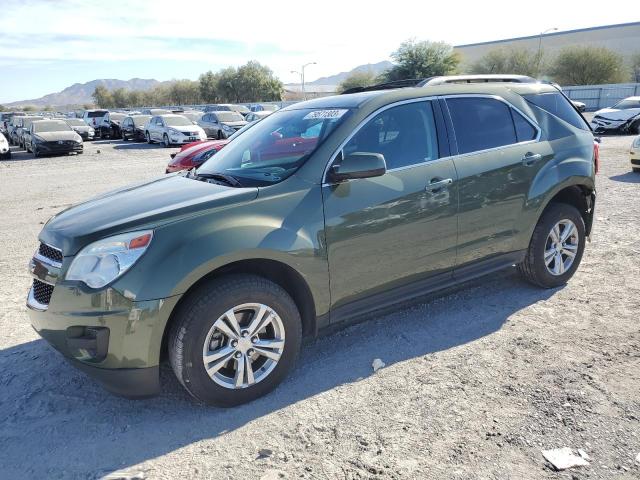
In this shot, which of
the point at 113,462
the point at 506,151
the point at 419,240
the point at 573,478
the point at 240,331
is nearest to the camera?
the point at 573,478

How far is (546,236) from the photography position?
4566mm

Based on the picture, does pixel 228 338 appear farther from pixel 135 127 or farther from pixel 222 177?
pixel 135 127

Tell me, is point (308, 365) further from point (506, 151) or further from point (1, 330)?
point (1, 330)

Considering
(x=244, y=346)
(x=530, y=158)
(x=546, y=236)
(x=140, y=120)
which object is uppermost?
(x=140, y=120)

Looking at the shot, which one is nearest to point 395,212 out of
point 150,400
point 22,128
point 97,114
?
point 150,400

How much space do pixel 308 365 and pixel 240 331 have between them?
2.53 feet

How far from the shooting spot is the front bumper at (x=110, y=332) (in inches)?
110

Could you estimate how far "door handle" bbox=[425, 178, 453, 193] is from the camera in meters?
3.76

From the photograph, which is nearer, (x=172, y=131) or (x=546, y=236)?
(x=546, y=236)

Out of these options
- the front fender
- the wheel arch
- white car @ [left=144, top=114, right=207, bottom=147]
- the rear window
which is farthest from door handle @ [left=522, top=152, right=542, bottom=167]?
the rear window

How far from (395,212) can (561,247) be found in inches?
82.0

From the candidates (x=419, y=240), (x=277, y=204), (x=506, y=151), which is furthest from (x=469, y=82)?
(x=277, y=204)

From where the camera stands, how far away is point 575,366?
348 centimetres

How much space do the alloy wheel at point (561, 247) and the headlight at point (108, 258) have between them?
11.7ft
